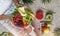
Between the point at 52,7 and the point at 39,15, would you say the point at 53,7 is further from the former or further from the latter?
the point at 39,15

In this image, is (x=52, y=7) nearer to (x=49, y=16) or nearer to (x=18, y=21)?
(x=49, y=16)

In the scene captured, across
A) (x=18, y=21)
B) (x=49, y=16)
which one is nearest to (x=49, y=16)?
(x=49, y=16)

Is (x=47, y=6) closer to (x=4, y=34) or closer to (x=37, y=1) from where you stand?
(x=37, y=1)

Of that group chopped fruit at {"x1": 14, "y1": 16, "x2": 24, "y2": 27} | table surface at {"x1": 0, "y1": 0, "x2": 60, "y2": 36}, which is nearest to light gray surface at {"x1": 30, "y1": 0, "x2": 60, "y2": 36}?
table surface at {"x1": 0, "y1": 0, "x2": 60, "y2": 36}

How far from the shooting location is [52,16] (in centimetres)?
114

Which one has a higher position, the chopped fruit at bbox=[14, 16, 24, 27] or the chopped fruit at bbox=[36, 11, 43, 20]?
the chopped fruit at bbox=[36, 11, 43, 20]

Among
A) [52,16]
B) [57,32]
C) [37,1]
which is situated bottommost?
[57,32]

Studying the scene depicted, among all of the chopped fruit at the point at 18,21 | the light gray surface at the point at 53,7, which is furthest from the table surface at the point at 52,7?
the chopped fruit at the point at 18,21

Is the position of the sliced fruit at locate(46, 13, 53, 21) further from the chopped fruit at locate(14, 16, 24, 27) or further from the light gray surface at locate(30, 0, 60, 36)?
the chopped fruit at locate(14, 16, 24, 27)

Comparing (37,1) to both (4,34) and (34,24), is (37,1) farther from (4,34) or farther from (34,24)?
(4,34)

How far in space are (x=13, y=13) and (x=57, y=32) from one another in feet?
1.07

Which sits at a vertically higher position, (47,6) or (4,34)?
(47,6)

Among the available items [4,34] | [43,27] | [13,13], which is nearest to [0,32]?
[4,34]

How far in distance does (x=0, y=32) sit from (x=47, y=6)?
0.35 meters
